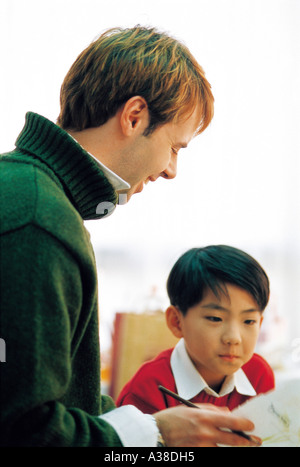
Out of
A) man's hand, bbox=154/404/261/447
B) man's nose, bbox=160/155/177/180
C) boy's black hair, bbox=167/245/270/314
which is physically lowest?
man's hand, bbox=154/404/261/447

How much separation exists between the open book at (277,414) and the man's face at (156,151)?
1.29ft

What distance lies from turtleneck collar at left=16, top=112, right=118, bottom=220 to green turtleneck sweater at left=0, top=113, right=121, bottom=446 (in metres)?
0.05

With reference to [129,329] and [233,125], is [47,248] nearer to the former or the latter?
[129,329]

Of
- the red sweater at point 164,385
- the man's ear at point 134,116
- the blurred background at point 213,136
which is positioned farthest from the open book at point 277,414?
the blurred background at point 213,136

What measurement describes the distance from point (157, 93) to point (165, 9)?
931mm

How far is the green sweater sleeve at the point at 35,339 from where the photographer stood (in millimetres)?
538

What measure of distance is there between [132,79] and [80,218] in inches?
11.3

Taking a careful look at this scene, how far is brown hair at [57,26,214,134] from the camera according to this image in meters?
0.81

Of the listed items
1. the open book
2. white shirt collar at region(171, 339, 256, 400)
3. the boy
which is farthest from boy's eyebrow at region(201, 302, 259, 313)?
the open book

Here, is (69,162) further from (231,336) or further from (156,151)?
(231,336)

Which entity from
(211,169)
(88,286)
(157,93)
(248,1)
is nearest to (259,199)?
(211,169)

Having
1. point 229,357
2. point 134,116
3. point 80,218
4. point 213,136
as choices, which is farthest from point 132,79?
point 213,136

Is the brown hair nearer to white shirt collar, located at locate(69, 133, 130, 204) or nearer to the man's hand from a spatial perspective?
white shirt collar, located at locate(69, 133, 130, 204)

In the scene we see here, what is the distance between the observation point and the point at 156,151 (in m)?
0.83
